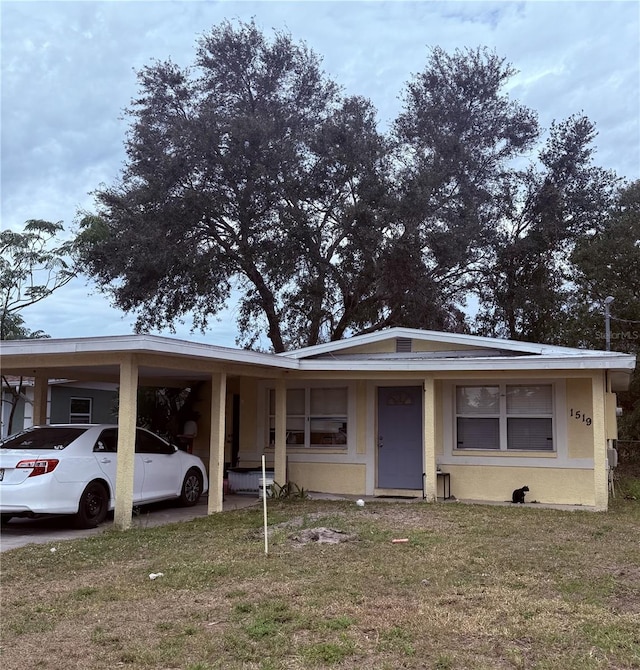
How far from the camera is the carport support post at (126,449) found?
9.46m

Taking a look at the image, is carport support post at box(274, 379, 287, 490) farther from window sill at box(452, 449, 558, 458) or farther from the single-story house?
window sill at box(452, 449, 558, 458)

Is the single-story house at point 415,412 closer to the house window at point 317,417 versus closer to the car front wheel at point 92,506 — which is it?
the house window at point 317,417

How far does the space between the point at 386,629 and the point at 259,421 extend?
9.44 m

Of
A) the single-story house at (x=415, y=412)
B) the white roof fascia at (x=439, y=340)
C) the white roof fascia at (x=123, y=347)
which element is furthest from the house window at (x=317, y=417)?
the white roof fascia at (x=123, y=347)

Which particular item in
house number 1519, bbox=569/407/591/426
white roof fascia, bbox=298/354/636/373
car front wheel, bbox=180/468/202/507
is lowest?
car front wheel, bbox=180/468/202/507

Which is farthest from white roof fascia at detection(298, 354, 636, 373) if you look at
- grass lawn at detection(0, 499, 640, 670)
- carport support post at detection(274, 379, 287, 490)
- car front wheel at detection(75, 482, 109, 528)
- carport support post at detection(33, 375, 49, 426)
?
carport support post at detection(33, 375, 49, 426)

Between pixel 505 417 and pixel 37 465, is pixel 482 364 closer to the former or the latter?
pixel 505 417

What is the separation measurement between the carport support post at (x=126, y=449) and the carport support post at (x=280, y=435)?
3762 millimetres

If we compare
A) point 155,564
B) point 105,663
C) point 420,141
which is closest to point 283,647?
point 105,663

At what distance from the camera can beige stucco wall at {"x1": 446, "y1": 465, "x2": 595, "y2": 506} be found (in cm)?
1183

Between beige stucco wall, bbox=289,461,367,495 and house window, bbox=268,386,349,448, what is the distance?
408mm

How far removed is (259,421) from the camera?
47.2 feet

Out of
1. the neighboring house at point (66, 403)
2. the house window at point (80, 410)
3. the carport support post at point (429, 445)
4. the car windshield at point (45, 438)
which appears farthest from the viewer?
the house window at point (80, 410)

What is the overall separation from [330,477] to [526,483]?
3.64 metres
